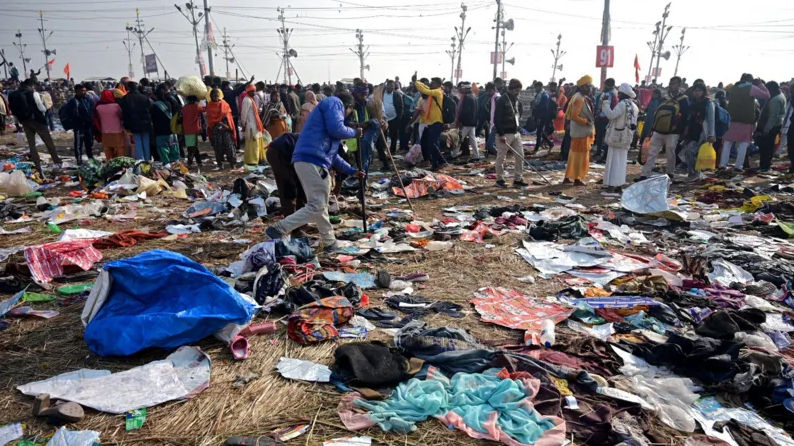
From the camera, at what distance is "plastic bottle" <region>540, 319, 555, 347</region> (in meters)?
3.52

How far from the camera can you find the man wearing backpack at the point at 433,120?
35.1 feet

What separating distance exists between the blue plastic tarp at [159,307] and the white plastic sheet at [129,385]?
0.20 metres

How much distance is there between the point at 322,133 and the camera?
16.8 ft

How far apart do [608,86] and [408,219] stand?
5.43 m

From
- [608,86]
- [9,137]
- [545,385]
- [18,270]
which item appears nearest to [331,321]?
[545,385]

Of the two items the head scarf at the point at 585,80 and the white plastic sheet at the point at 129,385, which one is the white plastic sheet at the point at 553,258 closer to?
the white plastic sheet at the point at 129,385

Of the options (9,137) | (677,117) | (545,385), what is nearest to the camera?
(545,385)

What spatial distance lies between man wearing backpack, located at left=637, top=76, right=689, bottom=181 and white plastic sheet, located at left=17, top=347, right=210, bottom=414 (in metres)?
9.19

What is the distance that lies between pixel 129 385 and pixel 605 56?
1996 centimetres

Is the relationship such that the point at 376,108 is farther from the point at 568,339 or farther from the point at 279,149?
the point at 568,339

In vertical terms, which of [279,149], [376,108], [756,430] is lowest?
[756,430]

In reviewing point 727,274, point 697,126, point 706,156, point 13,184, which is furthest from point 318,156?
point 697,126

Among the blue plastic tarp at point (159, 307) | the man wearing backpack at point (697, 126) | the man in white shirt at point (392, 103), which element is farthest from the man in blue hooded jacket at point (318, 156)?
the man wearing backpack at point (697, 126)

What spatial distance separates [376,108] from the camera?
22.7ft
